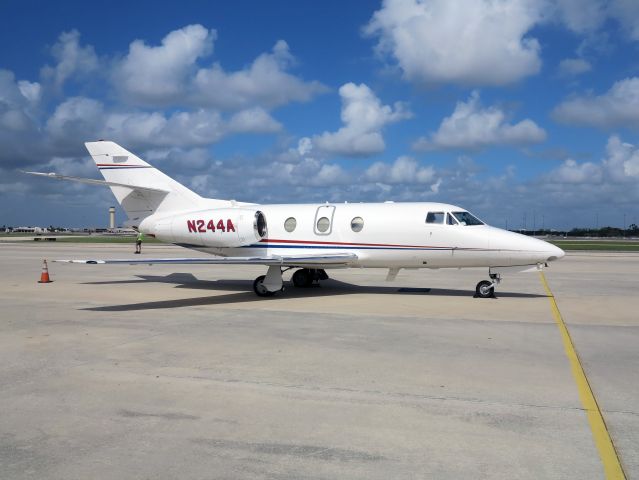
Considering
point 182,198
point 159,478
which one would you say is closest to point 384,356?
point 159,478

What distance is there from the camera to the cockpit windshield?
14.6 m

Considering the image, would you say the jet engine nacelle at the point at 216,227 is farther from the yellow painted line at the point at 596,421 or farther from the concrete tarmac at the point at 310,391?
the yellow painted line at the point at 596,421

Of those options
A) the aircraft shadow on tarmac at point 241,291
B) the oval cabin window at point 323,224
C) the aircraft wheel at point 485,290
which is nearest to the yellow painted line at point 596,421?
the aircraft wheel at point 485,290

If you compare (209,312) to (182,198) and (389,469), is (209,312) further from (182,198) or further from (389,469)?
(389,469)

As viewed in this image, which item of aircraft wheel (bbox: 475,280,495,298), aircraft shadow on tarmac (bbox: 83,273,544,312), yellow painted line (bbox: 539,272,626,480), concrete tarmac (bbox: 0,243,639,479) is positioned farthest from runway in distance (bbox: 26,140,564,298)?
yellow painted line (bbox: 539,272,626,480)

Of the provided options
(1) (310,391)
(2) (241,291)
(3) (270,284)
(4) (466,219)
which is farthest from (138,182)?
(1) (310,391)

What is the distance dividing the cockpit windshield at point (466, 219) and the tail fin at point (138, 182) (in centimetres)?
831

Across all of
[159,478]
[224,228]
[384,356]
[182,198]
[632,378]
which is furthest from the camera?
[182,198]

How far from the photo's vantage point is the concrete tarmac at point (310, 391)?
4.41 meters

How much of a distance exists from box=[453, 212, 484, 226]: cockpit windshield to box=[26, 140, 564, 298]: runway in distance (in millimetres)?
27

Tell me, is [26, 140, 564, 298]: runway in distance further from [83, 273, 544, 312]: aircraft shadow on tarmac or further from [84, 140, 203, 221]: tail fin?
[83, 273, 544, 312]: aircraft shadow on tarmac

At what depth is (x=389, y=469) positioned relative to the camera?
425 centimetres

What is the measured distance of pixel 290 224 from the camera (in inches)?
645

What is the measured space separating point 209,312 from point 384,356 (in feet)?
17.8
